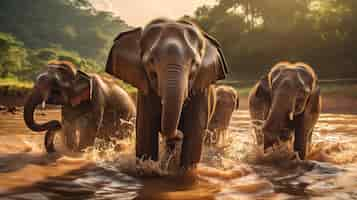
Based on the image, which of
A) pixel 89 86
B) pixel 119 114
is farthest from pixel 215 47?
pixel 119 114

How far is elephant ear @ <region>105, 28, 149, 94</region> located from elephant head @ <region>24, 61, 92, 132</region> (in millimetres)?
1720

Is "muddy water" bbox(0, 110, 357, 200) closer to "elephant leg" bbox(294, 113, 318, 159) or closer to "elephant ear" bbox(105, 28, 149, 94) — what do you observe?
"elephant leg" bbox(294, 113, 318, 159)

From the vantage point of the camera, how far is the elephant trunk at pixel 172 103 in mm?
3809

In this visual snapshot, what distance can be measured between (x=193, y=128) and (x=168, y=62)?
1089mm

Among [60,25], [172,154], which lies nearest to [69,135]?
[172,154]

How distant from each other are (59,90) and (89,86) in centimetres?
44

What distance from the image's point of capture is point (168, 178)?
4695 mm

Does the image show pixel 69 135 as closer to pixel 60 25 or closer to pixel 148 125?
pixel 148 125

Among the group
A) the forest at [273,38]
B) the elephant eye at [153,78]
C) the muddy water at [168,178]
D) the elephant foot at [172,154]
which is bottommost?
the muddy water at [168,178]

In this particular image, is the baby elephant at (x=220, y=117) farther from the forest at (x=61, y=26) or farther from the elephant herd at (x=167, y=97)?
the forest at (x=61, y=26)

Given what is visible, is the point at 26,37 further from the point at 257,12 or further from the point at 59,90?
the point at 59,90

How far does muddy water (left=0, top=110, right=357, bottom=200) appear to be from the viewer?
13.0 ft

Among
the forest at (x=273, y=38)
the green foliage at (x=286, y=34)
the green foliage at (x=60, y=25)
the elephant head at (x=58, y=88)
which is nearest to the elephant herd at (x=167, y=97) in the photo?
the elephant head at (x=58, y=88)

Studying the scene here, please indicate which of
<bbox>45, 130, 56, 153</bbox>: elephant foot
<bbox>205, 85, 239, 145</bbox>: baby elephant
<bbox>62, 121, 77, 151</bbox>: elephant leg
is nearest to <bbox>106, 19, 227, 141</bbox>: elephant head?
<bbox>45, 130, 56, 153</bbox>: elephant foot
